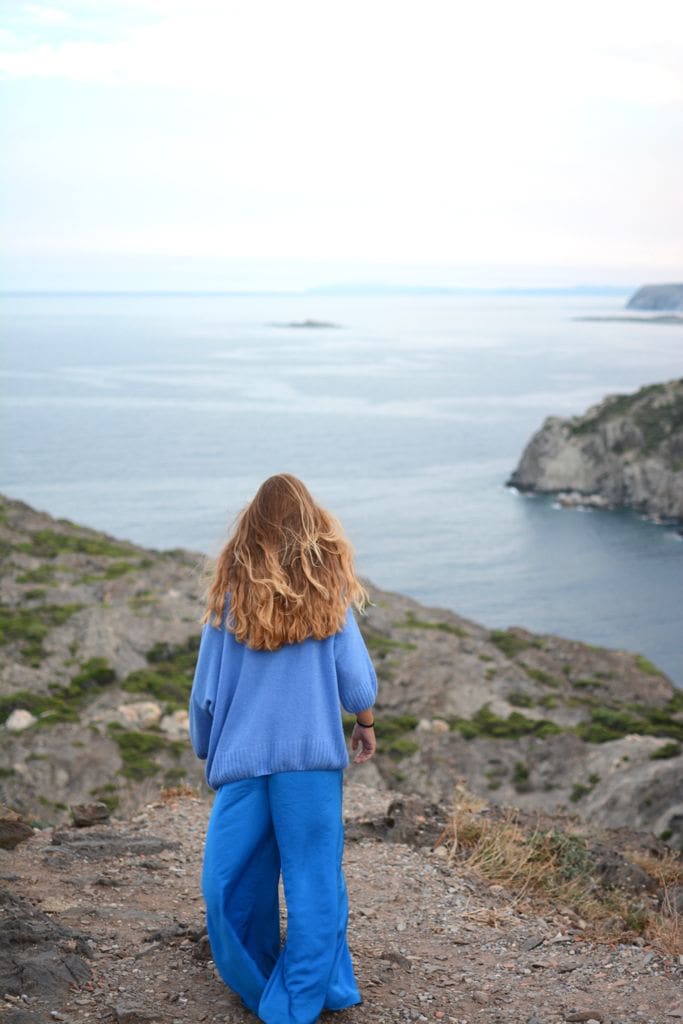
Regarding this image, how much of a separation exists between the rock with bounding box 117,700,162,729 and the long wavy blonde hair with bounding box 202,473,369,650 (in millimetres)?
19097

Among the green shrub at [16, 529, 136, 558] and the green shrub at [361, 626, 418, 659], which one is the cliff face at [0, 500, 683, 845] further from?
the green shrub at [16, 529, 136, 558]

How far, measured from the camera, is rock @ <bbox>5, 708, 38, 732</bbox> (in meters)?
21.7

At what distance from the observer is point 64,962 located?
4855mm

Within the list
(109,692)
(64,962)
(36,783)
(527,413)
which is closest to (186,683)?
(109,692)

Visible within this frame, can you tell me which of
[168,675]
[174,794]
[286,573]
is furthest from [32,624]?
[286,573]

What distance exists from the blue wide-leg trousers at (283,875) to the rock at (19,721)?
18222 millimetres

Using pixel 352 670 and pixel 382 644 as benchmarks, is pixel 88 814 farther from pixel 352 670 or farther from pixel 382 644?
pixel 382 644

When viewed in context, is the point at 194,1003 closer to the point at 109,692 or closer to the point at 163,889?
the point at 163,889

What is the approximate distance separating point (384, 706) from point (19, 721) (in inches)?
345

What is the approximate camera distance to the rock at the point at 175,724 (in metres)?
22.2

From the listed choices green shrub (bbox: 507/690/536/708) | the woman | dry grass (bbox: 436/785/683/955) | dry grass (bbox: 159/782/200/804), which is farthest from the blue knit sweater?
green shrub (bbox: 507/690/536/708)

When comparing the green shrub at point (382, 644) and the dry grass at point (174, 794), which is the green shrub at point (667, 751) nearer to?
the green shrub at point (382, 644)

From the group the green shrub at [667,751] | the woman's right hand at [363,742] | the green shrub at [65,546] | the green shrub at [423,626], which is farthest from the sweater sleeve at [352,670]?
the green shrub at [65,546]

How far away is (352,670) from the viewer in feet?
14.2
